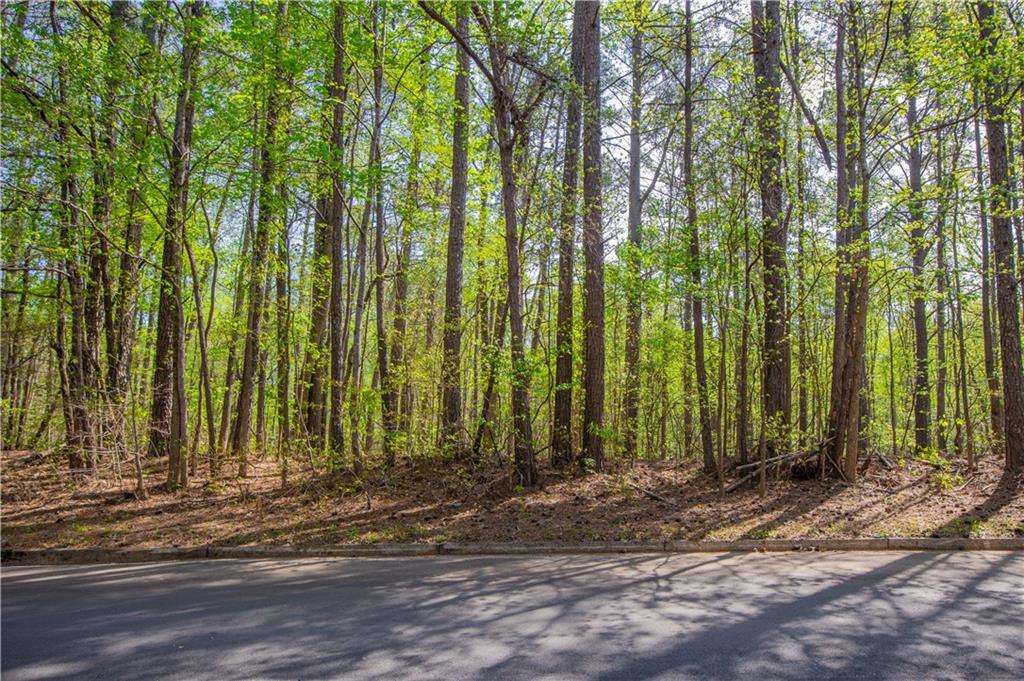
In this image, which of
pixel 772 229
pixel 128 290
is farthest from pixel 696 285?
pixel 128 290

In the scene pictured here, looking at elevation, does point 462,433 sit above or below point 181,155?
below

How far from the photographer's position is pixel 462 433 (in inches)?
482

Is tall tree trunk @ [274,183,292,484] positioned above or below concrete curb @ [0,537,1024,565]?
above

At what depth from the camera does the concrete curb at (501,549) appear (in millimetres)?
7695

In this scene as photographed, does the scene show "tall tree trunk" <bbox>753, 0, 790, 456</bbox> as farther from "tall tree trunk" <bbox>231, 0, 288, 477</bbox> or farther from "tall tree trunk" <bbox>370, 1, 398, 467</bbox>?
"tall tree trunk" <bbox>231, 0, 288, 477</bbox>

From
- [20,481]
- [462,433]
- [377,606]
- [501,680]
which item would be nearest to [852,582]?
[501,680]

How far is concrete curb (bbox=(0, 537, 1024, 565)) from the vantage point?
7.70m

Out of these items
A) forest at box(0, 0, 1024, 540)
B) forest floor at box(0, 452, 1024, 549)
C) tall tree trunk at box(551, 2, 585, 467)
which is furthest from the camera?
tall tree trunk at box(551, 2, 585, 467)

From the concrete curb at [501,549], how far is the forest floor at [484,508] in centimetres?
25

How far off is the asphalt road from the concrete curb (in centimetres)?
65

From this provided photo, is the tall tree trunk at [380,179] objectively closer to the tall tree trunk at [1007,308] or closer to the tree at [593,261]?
the tree at [593,261]

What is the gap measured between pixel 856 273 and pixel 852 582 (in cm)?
650

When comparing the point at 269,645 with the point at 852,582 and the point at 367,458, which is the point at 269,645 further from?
the point at 367,458

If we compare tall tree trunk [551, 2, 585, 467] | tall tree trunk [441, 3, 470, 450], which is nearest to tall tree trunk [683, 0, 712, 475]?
tall tree trunk [551, 2, 585, 467]
